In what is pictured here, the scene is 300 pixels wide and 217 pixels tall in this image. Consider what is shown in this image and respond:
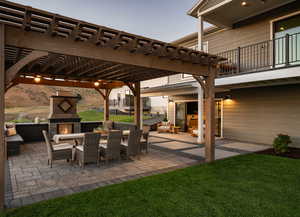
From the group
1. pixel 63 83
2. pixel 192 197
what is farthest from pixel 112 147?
pixel 63 83

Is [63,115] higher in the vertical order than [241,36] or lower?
lower

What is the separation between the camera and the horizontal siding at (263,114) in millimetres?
7574

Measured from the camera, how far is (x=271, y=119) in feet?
26.9

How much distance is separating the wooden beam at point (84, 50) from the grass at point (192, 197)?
2571 millimetres

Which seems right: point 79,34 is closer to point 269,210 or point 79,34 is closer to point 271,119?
point 269,210

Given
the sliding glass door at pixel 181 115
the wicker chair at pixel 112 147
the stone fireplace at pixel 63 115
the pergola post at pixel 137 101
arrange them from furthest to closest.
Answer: the sliding glass door at pixel 181 115
the stone fireplace at pixel 63 115
the pergola post at pixel 137 101
the wicker chair at pixel 112 147

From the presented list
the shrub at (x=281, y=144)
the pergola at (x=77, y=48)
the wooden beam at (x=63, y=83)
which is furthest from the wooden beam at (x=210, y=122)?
the wooden beam at (x=63, y=83)

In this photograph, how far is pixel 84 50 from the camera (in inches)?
136

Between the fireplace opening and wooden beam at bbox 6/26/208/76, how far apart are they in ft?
23.9

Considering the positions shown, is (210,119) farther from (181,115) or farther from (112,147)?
(181,115)

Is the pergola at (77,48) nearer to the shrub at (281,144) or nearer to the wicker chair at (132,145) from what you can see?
the wicker chair at (132,145)

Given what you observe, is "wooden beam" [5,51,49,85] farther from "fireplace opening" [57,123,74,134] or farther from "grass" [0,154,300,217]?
"fireplace opening" [57,123,74,134]

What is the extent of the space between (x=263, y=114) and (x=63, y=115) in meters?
9.89

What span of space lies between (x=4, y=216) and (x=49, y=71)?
15.7ft
